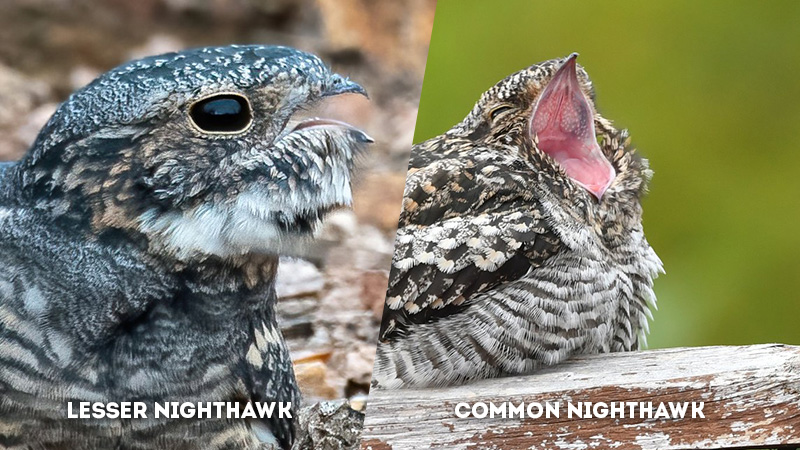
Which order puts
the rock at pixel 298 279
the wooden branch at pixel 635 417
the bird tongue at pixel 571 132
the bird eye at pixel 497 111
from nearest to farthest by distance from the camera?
1. the rock at pixel 298 279
2. the wooden branch at pixel 635 417
3. the bird tongue at pixel 571 132
4. the bird eye at pixel 497 111

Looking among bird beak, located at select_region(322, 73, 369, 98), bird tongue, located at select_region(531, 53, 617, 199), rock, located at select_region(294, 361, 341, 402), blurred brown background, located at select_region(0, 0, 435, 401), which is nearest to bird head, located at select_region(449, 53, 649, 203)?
bird tongue, located at select_region(531, 53, 617, 199)

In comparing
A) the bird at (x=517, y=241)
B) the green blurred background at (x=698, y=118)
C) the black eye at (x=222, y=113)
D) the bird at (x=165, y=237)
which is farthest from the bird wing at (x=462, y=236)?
the black eye at (x=222, y=113)

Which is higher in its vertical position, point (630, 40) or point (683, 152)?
point (630, 40)

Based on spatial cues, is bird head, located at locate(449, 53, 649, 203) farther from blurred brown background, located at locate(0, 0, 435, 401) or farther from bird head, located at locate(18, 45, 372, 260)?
bird head, located at locate(18, 45, 372, 260)

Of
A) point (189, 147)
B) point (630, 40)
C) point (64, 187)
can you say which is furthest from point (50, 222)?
point (630, 40)

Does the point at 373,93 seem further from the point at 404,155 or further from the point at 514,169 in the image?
the point at 514,169

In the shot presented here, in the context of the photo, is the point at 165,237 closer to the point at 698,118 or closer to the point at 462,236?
the point at 462,236

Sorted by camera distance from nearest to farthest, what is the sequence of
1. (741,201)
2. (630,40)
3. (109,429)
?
(109,429) → (630,40) → (741,201)

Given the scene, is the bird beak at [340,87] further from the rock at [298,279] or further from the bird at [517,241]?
the bird at [517,241]
